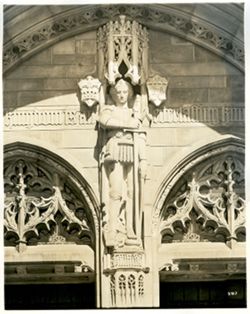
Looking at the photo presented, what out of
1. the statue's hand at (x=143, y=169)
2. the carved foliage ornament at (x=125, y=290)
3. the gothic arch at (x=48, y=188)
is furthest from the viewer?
the gothic arch at (x=48, y=188)

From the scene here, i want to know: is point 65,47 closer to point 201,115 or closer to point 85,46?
point 85,46

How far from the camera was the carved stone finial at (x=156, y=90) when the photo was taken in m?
9.88

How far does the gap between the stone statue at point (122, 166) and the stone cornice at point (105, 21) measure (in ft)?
1.60

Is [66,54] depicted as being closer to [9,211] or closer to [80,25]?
[80,25]

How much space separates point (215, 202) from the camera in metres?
9.82

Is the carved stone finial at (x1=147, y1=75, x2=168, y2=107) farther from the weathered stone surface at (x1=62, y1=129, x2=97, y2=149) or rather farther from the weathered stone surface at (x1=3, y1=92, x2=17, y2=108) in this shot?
the weathered stone surface at (x1=3, y1=92, x2=17, y2=108)

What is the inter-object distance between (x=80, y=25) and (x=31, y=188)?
1.13 meters

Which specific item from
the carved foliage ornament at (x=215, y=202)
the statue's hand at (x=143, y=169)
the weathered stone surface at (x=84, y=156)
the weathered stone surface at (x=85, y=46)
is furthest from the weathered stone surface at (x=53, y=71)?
the carved foliage ornament at (x=215, y=202)

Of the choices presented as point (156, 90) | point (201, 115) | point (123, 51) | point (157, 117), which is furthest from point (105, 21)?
point (201, 115)

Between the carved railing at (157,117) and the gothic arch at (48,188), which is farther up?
the carved railing at (157,117)

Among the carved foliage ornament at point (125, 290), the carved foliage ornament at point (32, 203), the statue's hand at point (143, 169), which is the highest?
the statue's hand at point (143, 169)

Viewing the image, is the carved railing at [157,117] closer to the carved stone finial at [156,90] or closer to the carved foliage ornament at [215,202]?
the carved stone finial at [156,90]

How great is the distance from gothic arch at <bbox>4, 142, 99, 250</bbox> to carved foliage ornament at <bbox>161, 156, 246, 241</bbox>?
522 millimetres

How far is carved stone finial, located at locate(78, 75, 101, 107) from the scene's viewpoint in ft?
32.3
